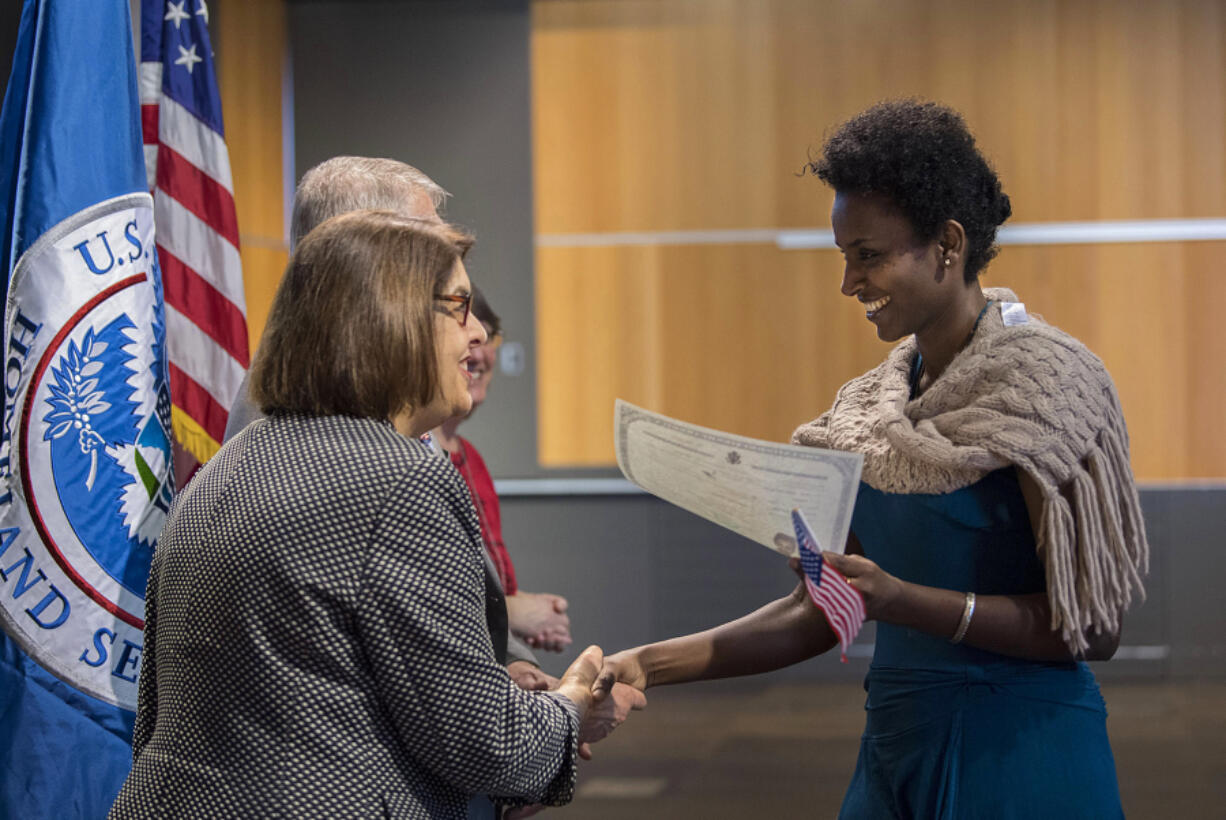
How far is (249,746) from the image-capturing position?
106 centimetres

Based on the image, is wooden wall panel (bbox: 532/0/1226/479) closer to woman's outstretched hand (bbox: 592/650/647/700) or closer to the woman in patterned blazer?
woman's outstretched hand (bbox: 592/650/647/700)

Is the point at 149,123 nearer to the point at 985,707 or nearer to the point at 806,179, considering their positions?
the point at 985,707

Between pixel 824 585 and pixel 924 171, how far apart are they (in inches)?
24.2

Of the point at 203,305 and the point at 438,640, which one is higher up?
the point at 203,305

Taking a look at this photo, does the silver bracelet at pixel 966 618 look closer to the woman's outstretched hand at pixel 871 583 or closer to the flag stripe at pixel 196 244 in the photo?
the woman's outstretched hand at pixel 871 583

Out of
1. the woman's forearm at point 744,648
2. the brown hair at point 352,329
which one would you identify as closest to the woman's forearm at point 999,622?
the woman's forearm at point 744,648

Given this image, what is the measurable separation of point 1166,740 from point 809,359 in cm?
190

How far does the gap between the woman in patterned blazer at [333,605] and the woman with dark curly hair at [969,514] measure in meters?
0.49

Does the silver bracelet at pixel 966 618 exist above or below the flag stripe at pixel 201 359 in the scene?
below

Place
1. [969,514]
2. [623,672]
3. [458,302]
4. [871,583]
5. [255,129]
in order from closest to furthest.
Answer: [458,302], [871,583], [969,514], [623,672], [255,129]

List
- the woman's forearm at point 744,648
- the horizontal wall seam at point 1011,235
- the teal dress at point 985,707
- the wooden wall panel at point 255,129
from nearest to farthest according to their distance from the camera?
the teal dress at point 985,707, the woman's forearm at point 744,648, the wooden wall panel at point 255,129, the horizontal wall seam at point 1011,235

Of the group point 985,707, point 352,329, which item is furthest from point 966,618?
point 352,329

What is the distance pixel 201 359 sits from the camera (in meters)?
2.33

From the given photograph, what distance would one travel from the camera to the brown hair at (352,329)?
1139 mm
